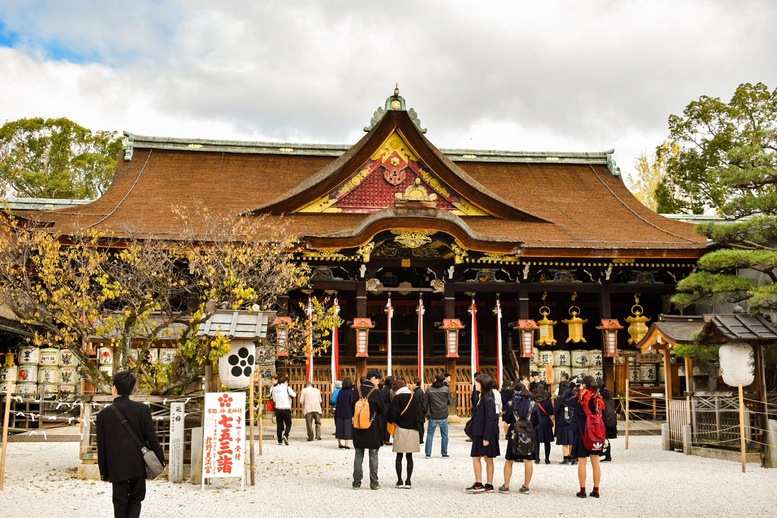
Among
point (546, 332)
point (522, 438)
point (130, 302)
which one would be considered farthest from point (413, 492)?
point (546, 332)

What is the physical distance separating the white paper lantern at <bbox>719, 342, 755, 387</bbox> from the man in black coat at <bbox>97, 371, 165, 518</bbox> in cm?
893

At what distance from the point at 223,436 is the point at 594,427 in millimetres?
4350

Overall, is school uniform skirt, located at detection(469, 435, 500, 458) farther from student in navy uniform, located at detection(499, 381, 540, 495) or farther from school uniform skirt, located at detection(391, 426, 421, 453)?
school uniform skirt, located at detection(391, 426, 421, 453)

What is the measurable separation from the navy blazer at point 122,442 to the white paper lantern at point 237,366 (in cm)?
336

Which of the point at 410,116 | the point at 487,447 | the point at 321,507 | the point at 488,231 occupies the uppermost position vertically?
the point at 410,116

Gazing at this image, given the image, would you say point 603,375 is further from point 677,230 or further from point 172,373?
point 172,373

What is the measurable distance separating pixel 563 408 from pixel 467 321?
984 centimetres

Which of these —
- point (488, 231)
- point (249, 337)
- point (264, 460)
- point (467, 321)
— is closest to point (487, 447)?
point (249, 337)

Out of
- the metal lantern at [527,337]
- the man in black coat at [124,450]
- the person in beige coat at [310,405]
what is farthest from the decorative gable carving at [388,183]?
the man in black coat at [124,450]

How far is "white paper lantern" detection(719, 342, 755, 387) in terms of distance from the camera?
12.0 meters

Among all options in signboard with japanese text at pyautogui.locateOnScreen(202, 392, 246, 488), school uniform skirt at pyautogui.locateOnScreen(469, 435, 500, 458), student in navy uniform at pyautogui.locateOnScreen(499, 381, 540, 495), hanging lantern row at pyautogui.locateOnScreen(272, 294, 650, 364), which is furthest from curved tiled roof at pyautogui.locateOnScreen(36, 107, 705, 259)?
school uniform skirt at pyautogui.locateOnScreen(469, 435, 500, 458)

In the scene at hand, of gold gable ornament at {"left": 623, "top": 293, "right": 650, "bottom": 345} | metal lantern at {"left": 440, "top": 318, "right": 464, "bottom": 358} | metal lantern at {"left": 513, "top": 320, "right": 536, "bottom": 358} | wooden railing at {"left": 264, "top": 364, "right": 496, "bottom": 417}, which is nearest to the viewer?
wooden railing at {"left": 264, "top": 364, "right": 496, "bottom": 417}

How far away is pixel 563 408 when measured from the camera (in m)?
12.4

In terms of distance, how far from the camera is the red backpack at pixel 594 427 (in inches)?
345
